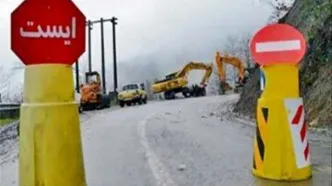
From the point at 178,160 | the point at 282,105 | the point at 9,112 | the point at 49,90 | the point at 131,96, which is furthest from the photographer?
the point at 131,96

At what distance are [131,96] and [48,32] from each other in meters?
33.3

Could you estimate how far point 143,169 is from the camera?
6.64 m

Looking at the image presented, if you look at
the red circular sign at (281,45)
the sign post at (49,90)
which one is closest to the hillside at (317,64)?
the red circular sign at (281,45)

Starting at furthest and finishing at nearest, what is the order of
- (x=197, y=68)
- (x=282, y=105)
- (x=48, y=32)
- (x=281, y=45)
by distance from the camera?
(x=197, y=68) < (x=282, y=105) < (x=281, y=45) < (x=48, y=32)

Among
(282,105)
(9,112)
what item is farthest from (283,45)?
(9,112)

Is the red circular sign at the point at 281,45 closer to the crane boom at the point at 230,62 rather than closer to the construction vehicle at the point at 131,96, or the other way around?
the construction vehicle at the point at 131,96

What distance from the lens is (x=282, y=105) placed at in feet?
16.8

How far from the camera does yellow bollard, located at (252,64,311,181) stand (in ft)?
16.3

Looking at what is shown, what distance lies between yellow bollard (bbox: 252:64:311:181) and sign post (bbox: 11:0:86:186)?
199cm

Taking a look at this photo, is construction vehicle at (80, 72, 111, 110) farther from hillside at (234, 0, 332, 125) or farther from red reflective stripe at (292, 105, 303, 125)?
red reflective stripe at (292, 105, 303, 125)

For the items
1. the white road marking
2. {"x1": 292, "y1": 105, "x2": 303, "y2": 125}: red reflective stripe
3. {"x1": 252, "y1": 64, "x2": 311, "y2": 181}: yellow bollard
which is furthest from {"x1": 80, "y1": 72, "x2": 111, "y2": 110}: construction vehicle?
{"x1": 292, "y1": 105, "x2": 303, "y2": 125}: red reflective stripe

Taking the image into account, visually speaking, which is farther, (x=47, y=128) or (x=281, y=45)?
(x=281, y=45)

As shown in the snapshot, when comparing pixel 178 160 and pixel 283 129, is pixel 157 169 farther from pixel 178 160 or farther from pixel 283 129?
pixel 283 129

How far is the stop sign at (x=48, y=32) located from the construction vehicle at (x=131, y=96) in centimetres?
3244
